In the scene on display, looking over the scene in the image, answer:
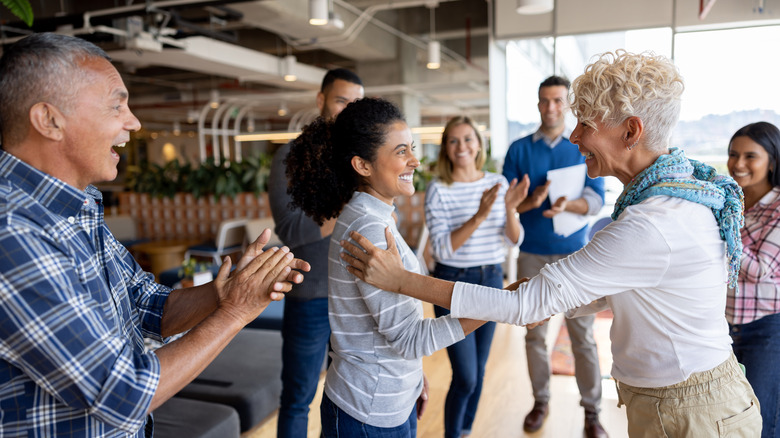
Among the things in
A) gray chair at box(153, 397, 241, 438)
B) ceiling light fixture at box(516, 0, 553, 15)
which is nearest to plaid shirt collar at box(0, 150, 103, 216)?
gray chair at box(153, 397, 241, 438)

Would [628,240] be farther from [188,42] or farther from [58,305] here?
[188,42]

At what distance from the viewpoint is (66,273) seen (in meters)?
1.00

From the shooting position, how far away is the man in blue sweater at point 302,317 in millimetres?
2346

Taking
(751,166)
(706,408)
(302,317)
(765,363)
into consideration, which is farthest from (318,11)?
(706,408)

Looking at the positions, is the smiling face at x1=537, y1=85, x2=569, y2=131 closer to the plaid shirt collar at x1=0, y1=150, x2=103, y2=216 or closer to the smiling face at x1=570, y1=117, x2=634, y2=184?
the smiling face at x1=570, y1=117, x2=634, y2=184

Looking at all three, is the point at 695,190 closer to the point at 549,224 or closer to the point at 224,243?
the point at 549,224

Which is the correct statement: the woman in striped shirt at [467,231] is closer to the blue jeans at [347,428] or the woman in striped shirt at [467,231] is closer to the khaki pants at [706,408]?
the blue jeans at [347,428]

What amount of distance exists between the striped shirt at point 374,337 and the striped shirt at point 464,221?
1157 millimetres

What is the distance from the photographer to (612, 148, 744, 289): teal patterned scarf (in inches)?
53.1

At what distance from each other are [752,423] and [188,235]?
741 centimetres

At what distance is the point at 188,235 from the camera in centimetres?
777

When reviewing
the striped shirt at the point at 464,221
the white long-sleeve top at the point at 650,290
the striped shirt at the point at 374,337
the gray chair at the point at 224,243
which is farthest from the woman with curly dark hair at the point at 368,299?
the gray chair at the point at 224,243

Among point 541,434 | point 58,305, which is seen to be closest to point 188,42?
point 541,434

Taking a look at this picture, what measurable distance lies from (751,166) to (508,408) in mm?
1990
